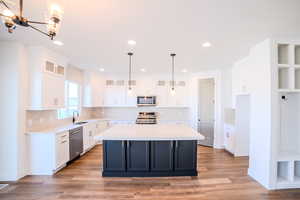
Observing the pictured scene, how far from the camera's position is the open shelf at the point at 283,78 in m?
2.87

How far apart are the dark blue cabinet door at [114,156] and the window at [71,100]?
2087mm

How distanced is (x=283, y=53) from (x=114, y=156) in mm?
3844

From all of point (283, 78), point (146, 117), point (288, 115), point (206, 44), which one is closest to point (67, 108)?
point (146, 117)

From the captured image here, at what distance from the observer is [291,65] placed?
2.79 m

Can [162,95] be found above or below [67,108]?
above

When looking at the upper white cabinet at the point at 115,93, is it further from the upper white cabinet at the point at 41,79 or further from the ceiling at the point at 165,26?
the upper white cabinet at the point at 41,79

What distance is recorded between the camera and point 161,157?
3.22m

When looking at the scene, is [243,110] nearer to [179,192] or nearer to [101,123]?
[179,192]

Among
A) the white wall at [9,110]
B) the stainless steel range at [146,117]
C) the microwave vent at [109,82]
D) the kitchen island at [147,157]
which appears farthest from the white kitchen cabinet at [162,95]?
Result: the white wall at [9,110]

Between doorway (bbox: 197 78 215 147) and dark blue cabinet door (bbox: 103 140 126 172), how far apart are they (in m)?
3.31

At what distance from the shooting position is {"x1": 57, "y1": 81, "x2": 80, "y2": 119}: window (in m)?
4.64

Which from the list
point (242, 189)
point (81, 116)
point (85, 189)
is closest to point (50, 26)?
point (85, 189)

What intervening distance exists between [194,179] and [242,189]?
828mm

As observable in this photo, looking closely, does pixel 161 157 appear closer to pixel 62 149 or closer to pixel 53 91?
pixel 62 149
